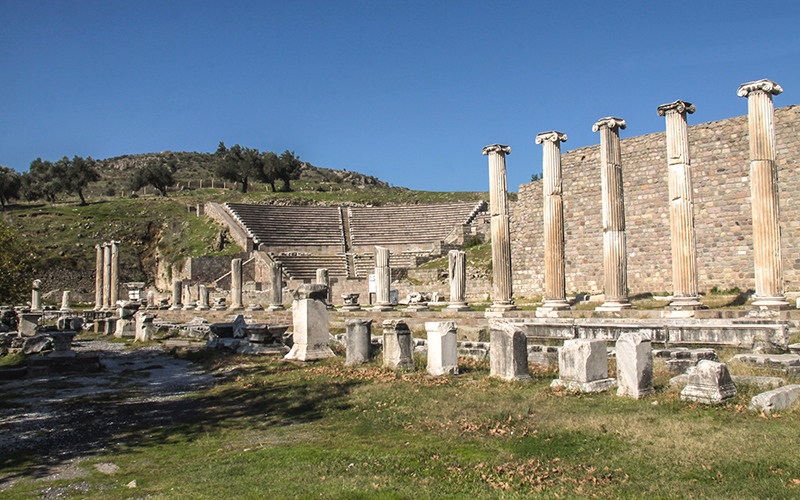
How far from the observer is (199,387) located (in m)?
11.5

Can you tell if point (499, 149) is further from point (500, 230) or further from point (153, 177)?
point (153, 177)

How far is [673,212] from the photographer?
50.4 ft

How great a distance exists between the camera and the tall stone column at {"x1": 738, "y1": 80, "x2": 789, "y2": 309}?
13.9m

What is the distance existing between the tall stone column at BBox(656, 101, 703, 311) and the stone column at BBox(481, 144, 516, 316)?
4660 mm

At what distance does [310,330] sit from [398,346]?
2923mm

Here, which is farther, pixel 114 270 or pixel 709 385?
pixel 114 270

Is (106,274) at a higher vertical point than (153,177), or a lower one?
lower

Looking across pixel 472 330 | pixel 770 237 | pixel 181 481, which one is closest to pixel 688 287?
pixel 770 237

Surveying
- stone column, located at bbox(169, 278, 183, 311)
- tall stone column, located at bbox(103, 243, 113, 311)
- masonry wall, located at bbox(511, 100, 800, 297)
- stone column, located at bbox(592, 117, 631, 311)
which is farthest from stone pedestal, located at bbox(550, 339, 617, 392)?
tall stone column, located at bbox(103, 243, 113, 311)

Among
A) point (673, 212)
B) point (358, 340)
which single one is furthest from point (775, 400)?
point (673, 212)

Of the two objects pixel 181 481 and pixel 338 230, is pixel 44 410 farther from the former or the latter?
pixel 338 230

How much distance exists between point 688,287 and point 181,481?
1296 cm

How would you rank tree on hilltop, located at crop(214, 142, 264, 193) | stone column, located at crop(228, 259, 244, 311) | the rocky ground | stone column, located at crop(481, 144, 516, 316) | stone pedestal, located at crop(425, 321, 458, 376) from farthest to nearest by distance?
1. tree on hilltop, located at crop(214, 142, 264, 193)
2. stone column, located at crop(228, 259, 244, 311)
3. stone column, located at crop(481, 144, 516, 316)
4. stone pedestal, located at crop(425, 321, 458, 376)
5. the rocky ground

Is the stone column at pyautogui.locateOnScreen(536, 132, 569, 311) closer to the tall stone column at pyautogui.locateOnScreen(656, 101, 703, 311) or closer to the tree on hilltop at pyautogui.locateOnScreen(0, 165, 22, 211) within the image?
the tall stone column at pyautogui.locateOnScreen(656, 101, 703, 311)
